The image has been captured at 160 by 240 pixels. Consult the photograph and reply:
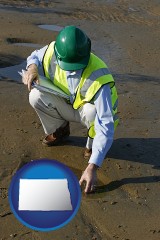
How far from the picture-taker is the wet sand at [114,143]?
3.09 metres

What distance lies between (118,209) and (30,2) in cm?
813

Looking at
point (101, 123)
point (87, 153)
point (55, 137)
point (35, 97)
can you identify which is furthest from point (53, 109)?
point (101, 123)

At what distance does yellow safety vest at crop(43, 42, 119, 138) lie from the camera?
345 centimetres

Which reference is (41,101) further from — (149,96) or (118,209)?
(149,96)

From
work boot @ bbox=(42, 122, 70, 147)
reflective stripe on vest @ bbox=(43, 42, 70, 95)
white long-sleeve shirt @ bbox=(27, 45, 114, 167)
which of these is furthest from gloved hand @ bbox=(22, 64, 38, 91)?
work boot @ bbox=(42, 122, 70, 147)

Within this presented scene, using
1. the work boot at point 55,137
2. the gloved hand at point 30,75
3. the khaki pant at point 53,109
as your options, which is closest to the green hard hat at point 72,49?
the gloved hand at point 30,75

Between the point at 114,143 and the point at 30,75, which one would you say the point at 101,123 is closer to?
the point at 30,75

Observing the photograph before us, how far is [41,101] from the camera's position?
381 cm

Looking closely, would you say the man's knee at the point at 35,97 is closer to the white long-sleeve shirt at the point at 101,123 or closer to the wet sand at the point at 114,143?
the white long-sleeve shirt at the point at 101,123

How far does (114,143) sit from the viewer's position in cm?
425

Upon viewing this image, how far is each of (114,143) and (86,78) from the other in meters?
0.96

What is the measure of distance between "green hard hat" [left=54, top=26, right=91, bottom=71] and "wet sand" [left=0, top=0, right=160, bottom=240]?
92 cm

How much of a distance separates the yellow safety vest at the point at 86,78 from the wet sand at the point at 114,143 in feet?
1.60

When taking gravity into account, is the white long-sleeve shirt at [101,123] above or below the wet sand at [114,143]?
above
